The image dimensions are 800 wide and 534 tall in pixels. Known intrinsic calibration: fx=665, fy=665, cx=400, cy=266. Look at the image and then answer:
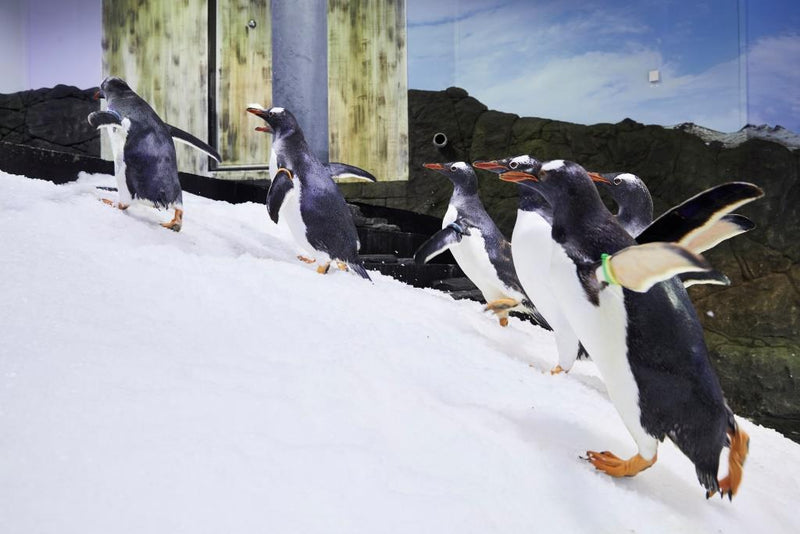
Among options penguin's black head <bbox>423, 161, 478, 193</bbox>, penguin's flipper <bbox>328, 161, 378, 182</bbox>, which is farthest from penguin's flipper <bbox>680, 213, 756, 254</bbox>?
penguin's flipper <bbox>328, 161, 378, 182</bbox>

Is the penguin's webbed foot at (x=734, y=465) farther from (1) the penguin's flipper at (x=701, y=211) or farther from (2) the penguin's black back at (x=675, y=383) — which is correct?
(1) the penguin's flipper at (x=701, y=211)

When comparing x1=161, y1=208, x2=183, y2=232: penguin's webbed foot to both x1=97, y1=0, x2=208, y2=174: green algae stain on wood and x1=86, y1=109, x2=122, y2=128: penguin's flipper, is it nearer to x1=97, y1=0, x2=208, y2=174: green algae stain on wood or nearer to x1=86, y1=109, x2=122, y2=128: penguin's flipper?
A: x1=86, y1=109, x2=122, y2=128: penguin's flipper

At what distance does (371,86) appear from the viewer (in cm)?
458

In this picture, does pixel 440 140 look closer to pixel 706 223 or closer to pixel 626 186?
pixel 626 186

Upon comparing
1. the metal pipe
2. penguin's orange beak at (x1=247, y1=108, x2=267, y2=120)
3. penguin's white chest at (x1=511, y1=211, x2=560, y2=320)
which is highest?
the metal pipe

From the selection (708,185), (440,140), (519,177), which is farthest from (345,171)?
(708,185)

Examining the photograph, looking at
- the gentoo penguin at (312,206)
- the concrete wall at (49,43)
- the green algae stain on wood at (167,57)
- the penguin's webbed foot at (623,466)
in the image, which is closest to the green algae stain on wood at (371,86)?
the green algae stain on wood at (167,57)

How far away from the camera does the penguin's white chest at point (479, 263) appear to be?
236 centimetres

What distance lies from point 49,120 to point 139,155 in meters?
5.95

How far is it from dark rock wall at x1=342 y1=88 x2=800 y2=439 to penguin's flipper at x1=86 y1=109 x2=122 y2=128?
3.00m

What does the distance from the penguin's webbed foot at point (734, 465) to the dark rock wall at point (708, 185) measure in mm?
3392

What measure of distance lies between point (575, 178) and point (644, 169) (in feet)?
14.4

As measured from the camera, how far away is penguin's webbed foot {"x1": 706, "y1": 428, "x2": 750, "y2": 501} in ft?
3.44

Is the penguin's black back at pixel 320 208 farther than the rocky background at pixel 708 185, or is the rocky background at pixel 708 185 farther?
the rocky background at pixel 708 185
